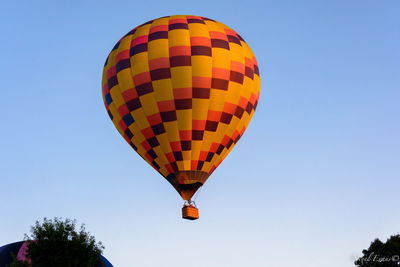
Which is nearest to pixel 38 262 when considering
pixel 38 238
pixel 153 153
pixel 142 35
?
pixel 38 238

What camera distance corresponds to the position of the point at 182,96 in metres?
28.4

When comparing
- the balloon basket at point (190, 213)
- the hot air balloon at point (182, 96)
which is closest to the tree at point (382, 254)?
the hot air balloon at point (182, 96)

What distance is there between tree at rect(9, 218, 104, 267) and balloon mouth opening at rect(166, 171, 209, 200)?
5.90 metres

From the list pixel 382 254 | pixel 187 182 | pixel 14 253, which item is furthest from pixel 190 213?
pixel 382 254

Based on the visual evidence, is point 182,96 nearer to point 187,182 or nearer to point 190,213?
point 187,182

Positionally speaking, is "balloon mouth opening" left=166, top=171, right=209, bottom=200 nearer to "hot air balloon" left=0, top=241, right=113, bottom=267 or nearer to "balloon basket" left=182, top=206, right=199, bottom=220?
"balloon basket" left=182, top=206, right=199, bottom=220

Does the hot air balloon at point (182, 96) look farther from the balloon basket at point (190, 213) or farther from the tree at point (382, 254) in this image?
the tree at point (382, 254)

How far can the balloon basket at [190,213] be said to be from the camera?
1103 inches

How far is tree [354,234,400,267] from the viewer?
3131cm

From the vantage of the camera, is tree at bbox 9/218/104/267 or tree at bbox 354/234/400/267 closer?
tree at bbox 9/218/104/267

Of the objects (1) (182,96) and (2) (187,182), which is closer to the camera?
(1) (182,96)

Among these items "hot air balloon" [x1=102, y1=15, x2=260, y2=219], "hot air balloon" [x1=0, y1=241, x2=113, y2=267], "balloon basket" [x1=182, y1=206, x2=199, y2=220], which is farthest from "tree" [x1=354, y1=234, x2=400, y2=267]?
"hot air balloon" [x1=0, y1=241, x2=113, y2=267]

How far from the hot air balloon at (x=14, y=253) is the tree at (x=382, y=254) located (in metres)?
15.4

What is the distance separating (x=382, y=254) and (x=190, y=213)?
12.4 m
